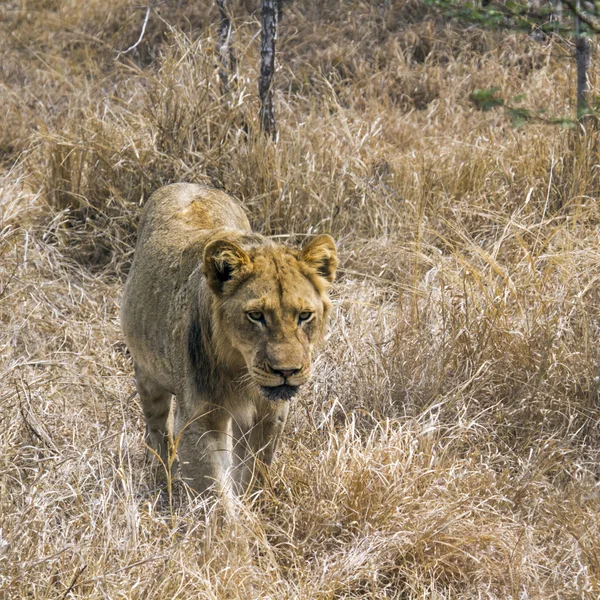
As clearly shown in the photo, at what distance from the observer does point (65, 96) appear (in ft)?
35.5

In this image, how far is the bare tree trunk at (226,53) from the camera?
745 cm

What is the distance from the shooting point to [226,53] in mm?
7570

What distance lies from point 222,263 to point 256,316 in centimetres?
26

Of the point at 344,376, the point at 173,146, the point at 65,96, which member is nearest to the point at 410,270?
the point at 344,376

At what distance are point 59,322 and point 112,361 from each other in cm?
58

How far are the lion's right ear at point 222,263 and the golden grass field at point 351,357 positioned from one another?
2.87 ft

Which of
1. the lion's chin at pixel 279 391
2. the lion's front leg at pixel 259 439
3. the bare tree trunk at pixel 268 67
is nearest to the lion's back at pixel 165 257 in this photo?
the lion's front leg at pixel 259 439

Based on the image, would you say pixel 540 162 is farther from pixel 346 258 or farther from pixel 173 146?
pixel 173 146

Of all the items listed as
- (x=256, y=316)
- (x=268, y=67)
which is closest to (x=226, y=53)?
(x=268, y=67)

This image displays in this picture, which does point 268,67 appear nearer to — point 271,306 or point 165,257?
point 165,257

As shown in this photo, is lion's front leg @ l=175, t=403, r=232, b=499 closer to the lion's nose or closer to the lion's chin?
the lion's chin

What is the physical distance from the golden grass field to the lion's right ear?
874mm

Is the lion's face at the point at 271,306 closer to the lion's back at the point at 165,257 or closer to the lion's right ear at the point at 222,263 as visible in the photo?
the lion's right ear at the point at 222,263

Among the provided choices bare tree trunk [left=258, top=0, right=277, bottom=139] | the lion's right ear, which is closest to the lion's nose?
the lion's right ear
